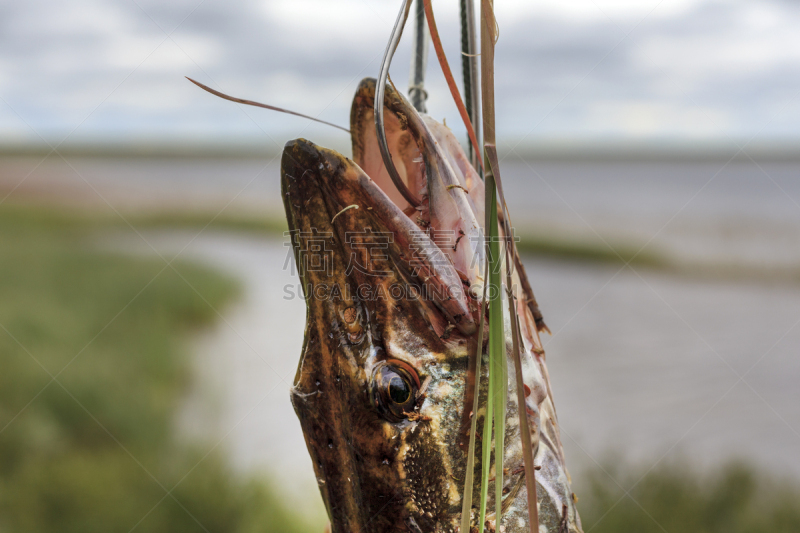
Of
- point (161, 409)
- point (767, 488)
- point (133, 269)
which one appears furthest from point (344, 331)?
point (133, 269)

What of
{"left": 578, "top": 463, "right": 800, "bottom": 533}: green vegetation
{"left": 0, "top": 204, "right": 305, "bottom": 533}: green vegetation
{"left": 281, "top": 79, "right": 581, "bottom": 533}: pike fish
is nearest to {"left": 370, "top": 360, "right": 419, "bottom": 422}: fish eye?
{"left": 281, "top": 79, "right": 581, "bottom": 533}: pike fish

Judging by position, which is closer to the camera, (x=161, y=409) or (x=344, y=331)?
(x=344, y=331)

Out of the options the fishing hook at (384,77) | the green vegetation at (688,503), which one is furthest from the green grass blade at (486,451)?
the green vegetation at (688,503)

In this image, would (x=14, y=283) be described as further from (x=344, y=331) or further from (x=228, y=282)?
(x=344, y=331)

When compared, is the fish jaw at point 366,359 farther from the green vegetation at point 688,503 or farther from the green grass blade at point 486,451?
the green vegetation at point 688,503

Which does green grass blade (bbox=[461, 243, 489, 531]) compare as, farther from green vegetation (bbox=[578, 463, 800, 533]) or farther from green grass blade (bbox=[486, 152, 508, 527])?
green vegetation (bbox=[578, 463, 800, 533])

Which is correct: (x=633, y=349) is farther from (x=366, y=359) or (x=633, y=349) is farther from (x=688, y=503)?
(x=366, y=359)
